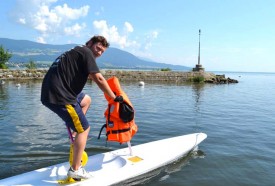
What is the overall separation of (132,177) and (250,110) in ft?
37.3

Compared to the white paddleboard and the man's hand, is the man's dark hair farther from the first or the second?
the white paddleboard

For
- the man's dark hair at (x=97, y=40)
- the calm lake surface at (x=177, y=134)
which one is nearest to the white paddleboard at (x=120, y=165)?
the calm lake surface at (x=177, y=134)

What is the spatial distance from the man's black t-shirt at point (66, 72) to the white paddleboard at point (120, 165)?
1.38 m

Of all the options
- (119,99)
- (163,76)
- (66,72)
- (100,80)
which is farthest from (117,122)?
(163,76)

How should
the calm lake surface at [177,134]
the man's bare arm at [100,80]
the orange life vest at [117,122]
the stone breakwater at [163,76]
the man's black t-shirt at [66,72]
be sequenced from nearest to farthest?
the man's black t-shirt at [66,72] < the man's bare arm at [100,80] < the orange life vest at [117,122] < the calm lake surface at [177,134] < the stone breakwater at [163,76]

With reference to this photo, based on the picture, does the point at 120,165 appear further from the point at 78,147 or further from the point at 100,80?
the point at 100,80

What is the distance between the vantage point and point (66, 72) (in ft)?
14.8

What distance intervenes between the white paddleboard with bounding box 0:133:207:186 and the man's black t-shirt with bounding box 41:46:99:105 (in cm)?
138

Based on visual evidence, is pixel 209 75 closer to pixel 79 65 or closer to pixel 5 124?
pixel 5 124

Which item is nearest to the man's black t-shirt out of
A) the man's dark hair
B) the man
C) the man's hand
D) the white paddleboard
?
the man

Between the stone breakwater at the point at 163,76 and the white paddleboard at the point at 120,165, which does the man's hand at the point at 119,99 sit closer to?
the white paddleboard at the point at 120,165

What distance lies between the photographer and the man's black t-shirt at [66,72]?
177 inches

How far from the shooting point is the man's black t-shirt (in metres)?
4.48

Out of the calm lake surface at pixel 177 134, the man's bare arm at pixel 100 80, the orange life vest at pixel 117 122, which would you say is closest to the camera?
the man's bare arm at pixel 100 80
